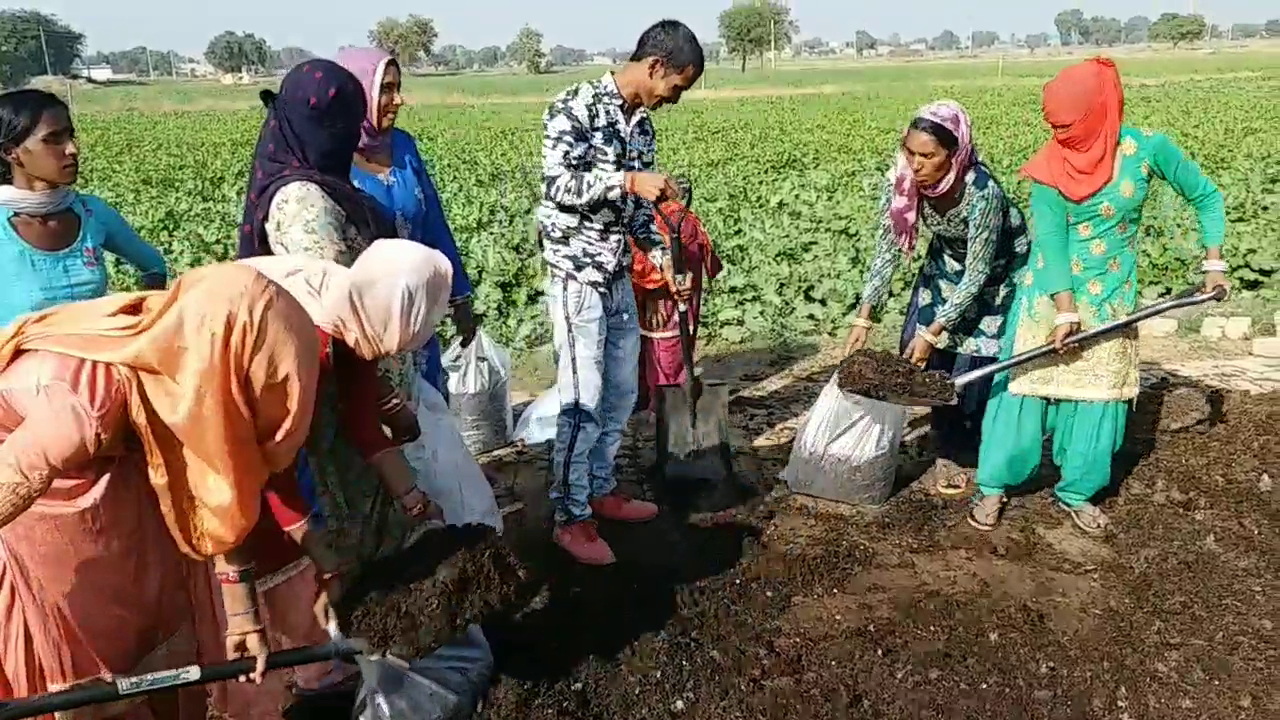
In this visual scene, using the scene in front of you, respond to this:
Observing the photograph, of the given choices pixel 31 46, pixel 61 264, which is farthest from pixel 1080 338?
pixel 31 46

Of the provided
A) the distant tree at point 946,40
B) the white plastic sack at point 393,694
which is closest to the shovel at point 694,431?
the white plastic sack at point 393,694

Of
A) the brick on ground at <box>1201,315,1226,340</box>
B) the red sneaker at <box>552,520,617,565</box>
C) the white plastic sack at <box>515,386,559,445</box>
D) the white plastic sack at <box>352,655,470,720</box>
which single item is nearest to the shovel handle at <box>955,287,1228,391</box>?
the red sneaker at <box>552,520,617,565</box>

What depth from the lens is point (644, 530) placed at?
13.9 ft

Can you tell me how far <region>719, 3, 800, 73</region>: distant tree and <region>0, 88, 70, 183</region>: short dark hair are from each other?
69.1 metres

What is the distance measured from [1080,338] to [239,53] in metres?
86.4

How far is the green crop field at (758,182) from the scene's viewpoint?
24.9 ft

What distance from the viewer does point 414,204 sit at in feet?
12.6

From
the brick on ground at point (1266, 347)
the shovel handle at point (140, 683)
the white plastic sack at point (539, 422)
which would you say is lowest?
the brick on ground at point (1266, 347)

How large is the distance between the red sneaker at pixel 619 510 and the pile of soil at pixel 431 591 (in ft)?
4.76

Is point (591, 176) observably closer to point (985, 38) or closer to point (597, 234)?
point (597, 234)

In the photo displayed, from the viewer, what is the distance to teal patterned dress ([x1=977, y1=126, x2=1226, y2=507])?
385cm

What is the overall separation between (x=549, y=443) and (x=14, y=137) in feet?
8.84

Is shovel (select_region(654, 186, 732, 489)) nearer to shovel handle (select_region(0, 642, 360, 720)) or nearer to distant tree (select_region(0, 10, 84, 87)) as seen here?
shovel handle (select_region(0, 642, 360, 720))

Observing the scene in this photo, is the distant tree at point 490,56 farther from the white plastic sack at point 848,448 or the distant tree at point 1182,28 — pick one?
the white plastic sack at point 848,448
